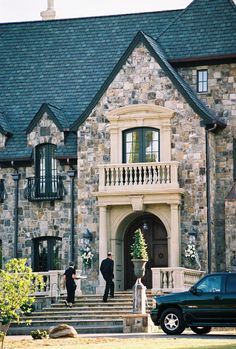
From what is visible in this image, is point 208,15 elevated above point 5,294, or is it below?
above

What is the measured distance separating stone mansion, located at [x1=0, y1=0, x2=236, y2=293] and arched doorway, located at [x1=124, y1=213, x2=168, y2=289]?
0.04m

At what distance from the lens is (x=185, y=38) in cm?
4547

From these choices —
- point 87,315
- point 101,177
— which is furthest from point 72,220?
point 87,315

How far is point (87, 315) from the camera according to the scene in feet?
127

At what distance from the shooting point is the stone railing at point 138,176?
139 ft

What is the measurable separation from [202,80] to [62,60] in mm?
7623

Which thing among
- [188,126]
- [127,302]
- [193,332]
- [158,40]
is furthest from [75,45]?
[193,332]

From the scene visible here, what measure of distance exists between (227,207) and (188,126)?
325cm

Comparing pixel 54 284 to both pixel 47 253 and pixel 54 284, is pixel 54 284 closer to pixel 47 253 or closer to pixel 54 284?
pixel 54 284

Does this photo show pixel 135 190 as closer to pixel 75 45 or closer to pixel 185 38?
pixel 185 38

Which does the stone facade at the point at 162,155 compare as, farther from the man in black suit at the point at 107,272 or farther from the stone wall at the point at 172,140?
the man in black suit at the point at 107,272

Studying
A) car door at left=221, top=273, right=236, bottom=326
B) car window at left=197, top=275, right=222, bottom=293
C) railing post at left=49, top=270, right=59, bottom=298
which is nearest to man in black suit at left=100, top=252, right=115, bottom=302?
railing post at left=49, top=270, right=59, bottom=298

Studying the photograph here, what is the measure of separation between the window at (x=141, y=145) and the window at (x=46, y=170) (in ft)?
11.2

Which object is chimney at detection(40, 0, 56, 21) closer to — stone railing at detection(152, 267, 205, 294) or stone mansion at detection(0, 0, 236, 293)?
stone mansion at detection(0, 0, 236, 293)
